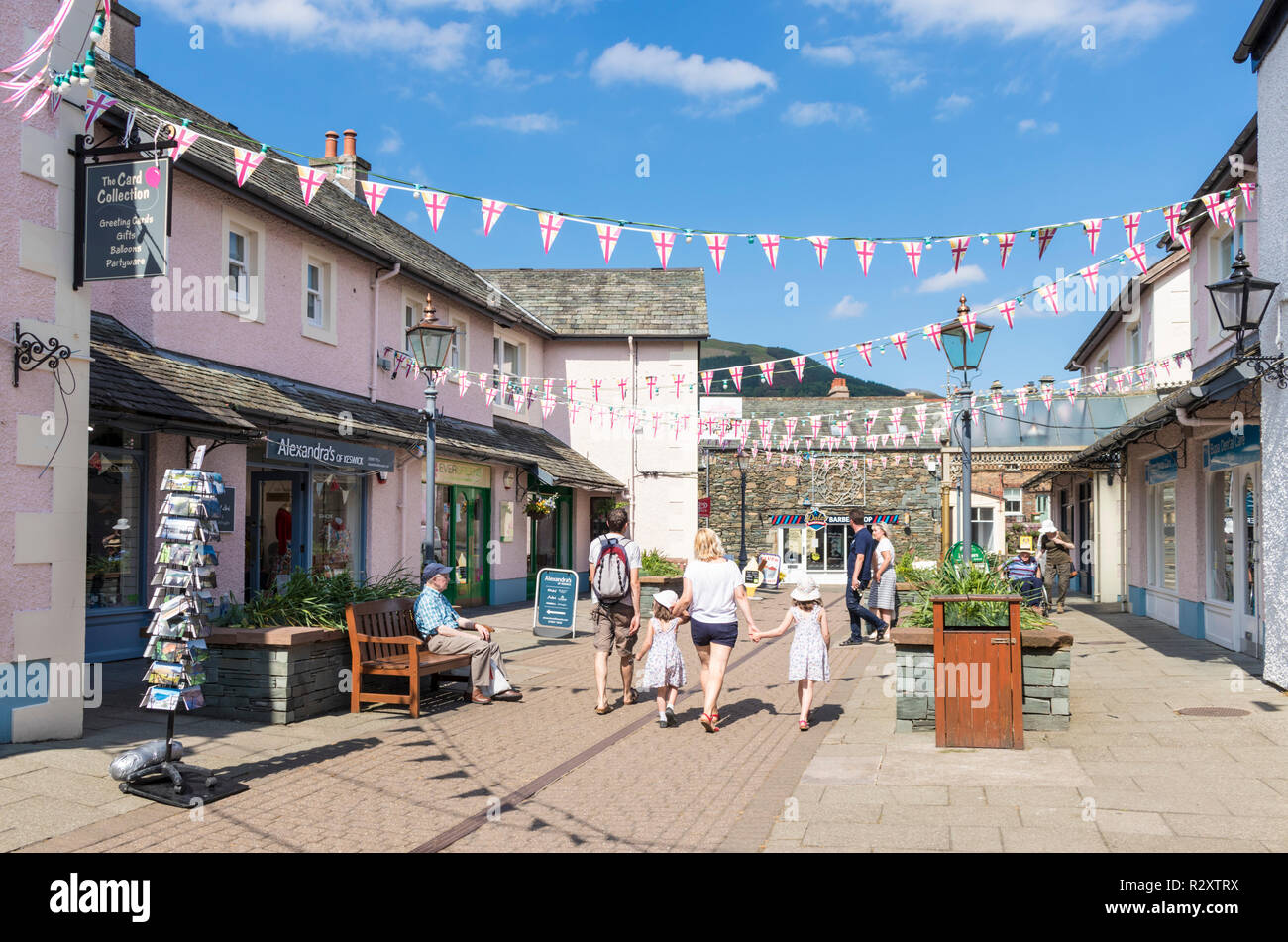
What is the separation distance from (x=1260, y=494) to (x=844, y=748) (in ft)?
22.9

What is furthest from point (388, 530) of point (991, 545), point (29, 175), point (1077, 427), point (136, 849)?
point (991, 545)

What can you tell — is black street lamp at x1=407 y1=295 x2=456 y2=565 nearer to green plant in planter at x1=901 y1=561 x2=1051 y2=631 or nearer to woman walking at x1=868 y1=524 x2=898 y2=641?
green plant in planter at x1=901 y1=561 x2=1051 y2=631

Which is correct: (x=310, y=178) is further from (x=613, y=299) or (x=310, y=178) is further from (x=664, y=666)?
(x=613, y=299)

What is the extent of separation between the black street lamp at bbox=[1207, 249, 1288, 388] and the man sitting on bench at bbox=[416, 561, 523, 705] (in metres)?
7.58

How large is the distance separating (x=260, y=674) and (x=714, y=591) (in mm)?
3807

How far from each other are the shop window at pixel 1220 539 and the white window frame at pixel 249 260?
1308 cm

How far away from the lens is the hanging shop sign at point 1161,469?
15.9 meters

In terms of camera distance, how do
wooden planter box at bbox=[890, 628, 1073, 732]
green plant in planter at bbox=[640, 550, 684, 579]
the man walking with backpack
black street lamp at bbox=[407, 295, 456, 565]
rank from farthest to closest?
green plant in planter at bbox=[640, 550, 684, 579]
black street lamp at bbox=[407, 295, 456, 565]
the man walking with backpack
wooden planter box at bbox=[890, 628, 1073, 732]

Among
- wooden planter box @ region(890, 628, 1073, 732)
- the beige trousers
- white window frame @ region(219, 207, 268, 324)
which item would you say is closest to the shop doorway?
white window frame @ region(219, 207, 268, 324)

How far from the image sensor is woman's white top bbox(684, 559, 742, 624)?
28.3 ft

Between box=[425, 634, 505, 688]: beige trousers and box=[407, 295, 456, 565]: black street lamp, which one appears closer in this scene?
box=[425, 634, 505, 688]: beige trousers

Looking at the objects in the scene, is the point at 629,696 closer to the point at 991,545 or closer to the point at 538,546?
the point at 538,546

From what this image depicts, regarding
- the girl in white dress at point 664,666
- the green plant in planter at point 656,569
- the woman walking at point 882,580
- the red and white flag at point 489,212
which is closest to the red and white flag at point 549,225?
the red and white flag at point 489,212
